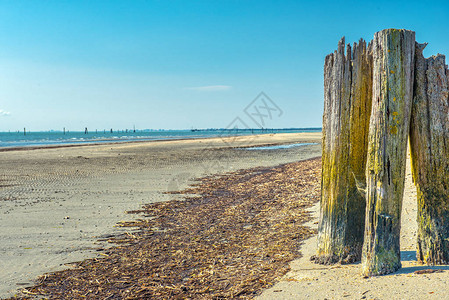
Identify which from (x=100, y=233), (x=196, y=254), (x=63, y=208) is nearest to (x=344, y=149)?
(x=196, y=254)

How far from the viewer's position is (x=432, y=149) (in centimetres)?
396

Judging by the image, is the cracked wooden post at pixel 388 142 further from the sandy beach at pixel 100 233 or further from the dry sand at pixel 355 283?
the sandy beach at pixel 100 233

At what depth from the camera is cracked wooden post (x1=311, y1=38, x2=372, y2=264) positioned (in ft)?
14.1

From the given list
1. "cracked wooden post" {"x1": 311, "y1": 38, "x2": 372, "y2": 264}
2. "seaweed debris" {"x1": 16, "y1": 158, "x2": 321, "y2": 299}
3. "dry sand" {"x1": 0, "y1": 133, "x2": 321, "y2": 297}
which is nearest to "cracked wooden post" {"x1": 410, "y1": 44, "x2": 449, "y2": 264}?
"cracked wooden post" {"x1": 311, "y1": 38, "x2": 372, "y2": 264}

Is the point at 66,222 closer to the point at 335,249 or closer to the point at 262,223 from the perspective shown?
the point at 262,223

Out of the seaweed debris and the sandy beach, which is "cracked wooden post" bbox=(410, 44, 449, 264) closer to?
the sandy beach

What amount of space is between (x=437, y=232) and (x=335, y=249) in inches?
45.3

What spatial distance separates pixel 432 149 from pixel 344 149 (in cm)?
93

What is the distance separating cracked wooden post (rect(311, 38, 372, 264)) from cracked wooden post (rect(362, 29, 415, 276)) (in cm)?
33

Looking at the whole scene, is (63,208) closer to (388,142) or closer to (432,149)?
(388,142)

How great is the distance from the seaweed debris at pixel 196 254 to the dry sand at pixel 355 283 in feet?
0.80

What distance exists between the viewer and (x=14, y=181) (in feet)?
49.3

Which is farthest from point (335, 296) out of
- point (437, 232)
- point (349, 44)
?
point (349, 44)

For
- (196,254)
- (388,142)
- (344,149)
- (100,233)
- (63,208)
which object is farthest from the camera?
(63,208)
